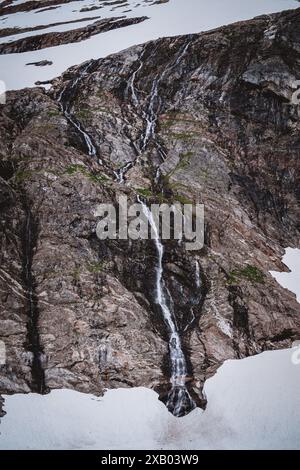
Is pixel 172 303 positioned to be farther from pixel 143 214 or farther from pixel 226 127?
pixel 226 127

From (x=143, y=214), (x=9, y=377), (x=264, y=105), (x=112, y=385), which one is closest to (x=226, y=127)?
(x=264, y=105)

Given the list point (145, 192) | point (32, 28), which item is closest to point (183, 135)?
point (145, 192)

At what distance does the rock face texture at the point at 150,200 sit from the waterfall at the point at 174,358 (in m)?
0.29

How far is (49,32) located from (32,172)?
19690 millimetres

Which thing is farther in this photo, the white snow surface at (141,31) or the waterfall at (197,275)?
the white snow surface at (141,31)

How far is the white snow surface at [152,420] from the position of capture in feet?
54.2

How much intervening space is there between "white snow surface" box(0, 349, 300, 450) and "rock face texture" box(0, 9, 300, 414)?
664 millimetres

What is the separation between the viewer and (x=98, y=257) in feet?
68.3

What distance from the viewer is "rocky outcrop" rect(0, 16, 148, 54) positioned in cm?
3622

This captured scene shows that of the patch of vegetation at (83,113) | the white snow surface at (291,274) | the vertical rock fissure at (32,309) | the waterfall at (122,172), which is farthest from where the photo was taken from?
the patch of vegetation at (83,113)

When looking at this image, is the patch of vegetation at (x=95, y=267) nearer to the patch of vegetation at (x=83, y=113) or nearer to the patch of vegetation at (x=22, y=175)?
the patch of vegetation at (x=22, y=175)

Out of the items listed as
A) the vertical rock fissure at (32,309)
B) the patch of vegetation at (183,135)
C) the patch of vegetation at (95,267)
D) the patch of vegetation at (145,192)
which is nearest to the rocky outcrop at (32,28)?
the patch of vegetation at (183,135)

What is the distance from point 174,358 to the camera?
18.8 metres

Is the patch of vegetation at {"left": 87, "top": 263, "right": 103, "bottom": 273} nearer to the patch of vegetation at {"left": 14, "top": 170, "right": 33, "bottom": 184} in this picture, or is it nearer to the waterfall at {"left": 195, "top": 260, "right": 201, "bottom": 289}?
the waterfall at {"left": 195, "top": 260, "right": 201, "bottom": 289}
